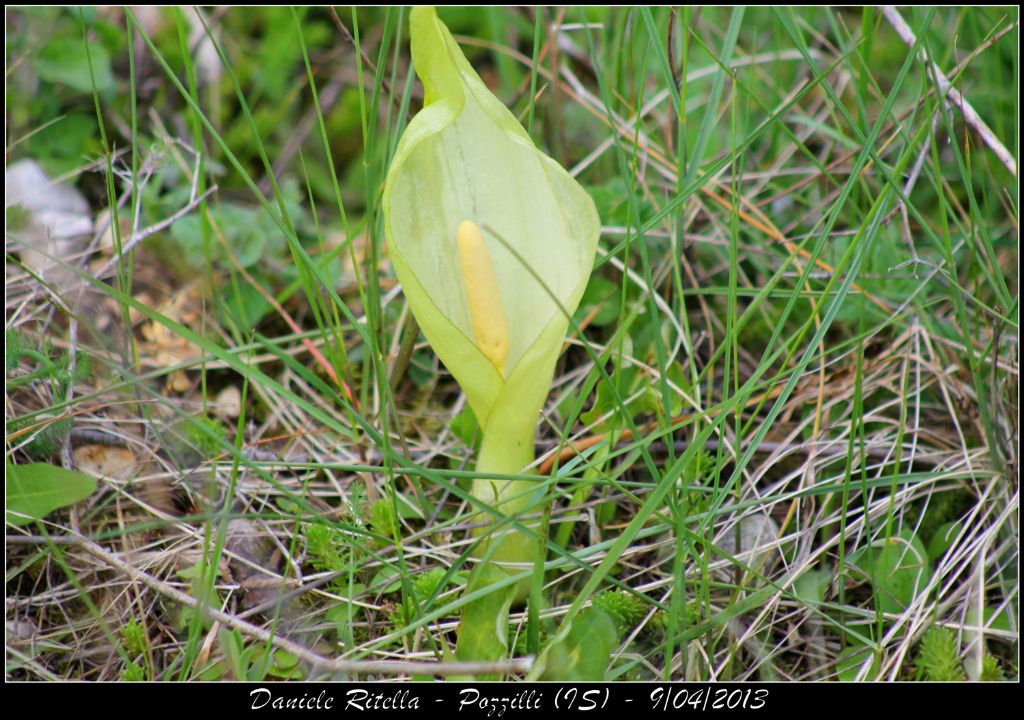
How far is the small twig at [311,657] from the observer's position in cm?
93

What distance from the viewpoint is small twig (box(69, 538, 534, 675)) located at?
0.93 metres

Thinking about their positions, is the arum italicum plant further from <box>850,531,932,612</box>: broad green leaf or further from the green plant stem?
<box>850,531,932,612</box>: broad green leaf

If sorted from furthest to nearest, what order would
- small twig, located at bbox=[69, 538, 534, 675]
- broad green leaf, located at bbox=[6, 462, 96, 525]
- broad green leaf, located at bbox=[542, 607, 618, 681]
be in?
broad green leaf, located at bbox=[6, 462, 96, 525], broad green leaf, located at bbox=[542, 607, 618, 681], small twig, located at bbox=[69, 538, 534, 675]

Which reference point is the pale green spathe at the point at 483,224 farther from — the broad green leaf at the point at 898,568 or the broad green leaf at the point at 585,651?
the broad green leaf at the point at 898,568

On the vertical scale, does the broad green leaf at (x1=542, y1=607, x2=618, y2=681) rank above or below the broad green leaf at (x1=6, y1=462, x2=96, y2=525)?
below

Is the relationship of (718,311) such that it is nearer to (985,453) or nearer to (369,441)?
(985,453)

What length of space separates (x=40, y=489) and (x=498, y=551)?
65 cm

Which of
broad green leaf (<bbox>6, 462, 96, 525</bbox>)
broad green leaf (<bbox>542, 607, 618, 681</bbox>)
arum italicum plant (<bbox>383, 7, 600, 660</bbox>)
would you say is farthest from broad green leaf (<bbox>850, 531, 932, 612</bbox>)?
broad green leaf (<bbox>6, 462, 96, 525</bbox>)

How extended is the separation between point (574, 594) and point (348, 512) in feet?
1.15

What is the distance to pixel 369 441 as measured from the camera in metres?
1.42

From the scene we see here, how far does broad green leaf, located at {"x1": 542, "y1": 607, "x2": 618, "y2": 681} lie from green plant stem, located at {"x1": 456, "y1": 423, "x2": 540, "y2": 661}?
68mm

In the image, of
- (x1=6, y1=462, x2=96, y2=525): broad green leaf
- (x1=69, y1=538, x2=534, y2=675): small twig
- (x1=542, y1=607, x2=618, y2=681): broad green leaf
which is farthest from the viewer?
(x1=6, y1=462, x2=96, y2=525): broad green leaf

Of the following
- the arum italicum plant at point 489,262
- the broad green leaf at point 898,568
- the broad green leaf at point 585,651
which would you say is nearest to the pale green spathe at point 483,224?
the arum italicum plant at point 489,262

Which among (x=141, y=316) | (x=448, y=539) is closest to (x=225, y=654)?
(x=448, y=539)
